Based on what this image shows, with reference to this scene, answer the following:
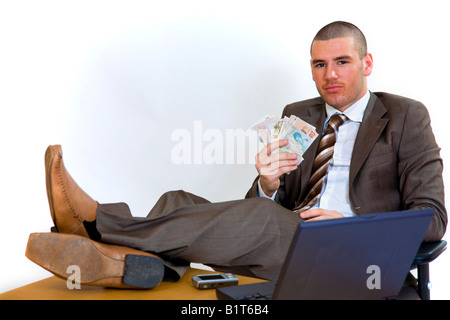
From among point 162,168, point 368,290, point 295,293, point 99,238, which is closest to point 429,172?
point 368,290

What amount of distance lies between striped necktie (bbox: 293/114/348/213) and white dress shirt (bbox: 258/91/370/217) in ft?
0.07

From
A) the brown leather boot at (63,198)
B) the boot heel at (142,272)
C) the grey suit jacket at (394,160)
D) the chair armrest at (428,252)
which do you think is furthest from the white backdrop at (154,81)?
the boot heel at (142,272)

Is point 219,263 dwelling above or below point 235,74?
below

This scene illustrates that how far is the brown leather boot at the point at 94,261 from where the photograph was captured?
1.89 metres

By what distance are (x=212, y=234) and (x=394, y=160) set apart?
1020 millimetres

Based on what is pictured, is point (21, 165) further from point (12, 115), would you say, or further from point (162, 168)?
point (162, 168)

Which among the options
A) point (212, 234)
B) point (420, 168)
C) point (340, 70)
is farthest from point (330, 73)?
point (212, 234)

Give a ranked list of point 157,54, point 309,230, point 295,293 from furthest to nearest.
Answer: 1. point 157,54
2. point 295,293
3. point 309,230

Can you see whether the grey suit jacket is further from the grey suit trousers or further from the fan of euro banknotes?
the grey suit trousers

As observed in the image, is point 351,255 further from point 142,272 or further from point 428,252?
point 142,272

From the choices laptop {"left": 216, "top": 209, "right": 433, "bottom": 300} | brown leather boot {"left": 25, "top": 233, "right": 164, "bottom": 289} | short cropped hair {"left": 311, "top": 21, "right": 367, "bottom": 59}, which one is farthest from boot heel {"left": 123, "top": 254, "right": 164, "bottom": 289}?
short cropped hair {"left": 311, "top": 21, "right": 367, "bottom": 59}

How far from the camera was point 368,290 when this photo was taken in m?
1.54

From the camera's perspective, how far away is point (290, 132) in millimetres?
2758
